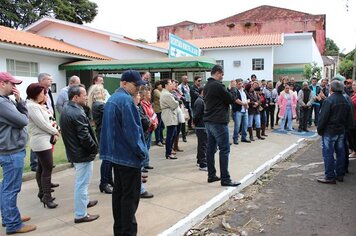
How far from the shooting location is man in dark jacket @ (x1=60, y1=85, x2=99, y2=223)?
162 inches

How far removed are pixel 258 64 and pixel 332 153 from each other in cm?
2448

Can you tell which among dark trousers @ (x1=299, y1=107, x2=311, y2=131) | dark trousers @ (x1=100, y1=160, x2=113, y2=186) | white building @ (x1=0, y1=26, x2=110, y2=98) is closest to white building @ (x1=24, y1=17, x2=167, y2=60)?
white building @ (x1=0, y1=26, x2=110, y2=98)

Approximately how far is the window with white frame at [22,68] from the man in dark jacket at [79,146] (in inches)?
431

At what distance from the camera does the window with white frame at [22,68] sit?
534 inches

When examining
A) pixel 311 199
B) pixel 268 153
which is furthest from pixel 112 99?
pixel 268 153

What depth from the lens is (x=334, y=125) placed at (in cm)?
603

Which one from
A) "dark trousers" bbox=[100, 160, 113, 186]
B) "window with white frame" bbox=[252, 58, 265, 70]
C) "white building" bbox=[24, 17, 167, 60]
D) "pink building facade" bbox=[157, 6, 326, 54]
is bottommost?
"dark trousers" bbox=[100, 160, 113, 186]

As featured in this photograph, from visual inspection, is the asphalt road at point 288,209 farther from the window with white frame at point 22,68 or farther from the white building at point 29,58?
the window with white frame at point 22,68

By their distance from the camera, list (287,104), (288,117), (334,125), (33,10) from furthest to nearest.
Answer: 1. (33,10)
2. (288,117)
3. (287,104)
4. (334,125)

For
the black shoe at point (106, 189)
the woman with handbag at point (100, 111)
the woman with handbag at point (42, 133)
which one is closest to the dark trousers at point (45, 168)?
the woman with handbag at point (42, 133)

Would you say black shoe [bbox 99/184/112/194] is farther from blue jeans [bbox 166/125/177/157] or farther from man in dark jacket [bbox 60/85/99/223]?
blue jeans [bbox 166/125/177/157]

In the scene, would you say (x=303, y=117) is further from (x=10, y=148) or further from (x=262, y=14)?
(x=262, y=14)

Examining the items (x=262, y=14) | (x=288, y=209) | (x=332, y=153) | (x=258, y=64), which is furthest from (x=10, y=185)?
(x=262, y=14)

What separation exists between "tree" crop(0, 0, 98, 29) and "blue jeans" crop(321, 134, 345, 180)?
30.6 meters
